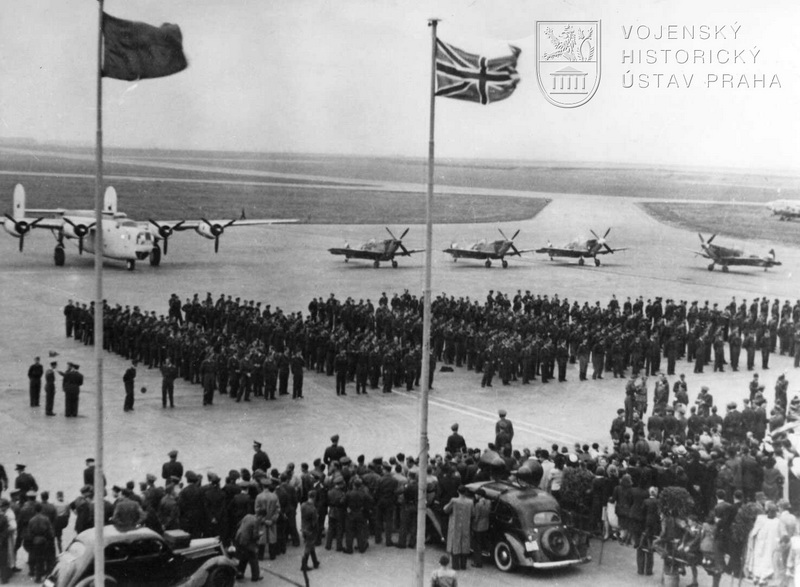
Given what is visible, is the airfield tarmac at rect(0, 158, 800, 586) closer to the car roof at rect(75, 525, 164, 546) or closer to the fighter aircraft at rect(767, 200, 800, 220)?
the car roof at rect(75, 525, 164, 546)

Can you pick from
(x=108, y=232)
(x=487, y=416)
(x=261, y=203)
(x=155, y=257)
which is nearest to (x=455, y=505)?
(x=487, y=416)

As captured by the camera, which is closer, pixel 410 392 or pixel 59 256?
pixel 410 392

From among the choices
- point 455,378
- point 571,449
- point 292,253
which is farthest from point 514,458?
point 292,253

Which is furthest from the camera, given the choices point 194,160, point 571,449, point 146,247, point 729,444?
point 194,160

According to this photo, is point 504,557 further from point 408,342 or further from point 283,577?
point 408,342

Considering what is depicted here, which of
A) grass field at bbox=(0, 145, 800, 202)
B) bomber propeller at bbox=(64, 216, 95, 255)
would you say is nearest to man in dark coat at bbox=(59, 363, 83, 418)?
bomber propeller at bbox=(64, 216, 95, 255)

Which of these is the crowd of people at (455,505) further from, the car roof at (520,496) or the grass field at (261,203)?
the grass field at (261,203)

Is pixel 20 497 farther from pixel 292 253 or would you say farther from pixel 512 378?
pixel 292 253
